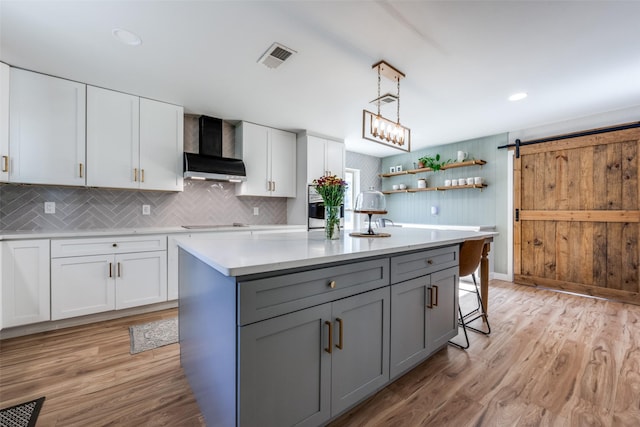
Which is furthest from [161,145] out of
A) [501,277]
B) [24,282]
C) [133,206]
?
[501,277]

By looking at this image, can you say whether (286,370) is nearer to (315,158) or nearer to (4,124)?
(4,124)

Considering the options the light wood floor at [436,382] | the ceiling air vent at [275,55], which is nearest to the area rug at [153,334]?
the light wood floor at [436,382]

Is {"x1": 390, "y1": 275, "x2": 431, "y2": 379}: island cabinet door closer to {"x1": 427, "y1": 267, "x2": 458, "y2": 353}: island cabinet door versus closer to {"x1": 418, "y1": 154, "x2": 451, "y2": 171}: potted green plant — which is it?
{"x1": 427, "y1": 267, "x2": 458, "y2": 353}: island cabinet door

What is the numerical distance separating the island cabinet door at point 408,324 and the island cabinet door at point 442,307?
67mm

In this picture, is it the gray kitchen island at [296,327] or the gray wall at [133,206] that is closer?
the gray kitchen island at [296,327]

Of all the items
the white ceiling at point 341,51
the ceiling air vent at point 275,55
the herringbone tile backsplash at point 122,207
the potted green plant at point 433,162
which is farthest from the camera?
the potted green plant at point 433,162

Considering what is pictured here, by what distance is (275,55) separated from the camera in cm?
230

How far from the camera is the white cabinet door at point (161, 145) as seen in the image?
3.17 metres

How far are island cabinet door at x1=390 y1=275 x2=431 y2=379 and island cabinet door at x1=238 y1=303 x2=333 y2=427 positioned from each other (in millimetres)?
537

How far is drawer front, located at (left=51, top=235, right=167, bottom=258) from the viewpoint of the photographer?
2.52m

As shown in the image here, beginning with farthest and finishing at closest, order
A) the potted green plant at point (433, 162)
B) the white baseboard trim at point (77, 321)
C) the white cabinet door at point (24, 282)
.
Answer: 1. the potted green plant at point (433, 162)
2. the white baseboard trim at point (77, 321)
3. the white cabinet door at point (24, 282)

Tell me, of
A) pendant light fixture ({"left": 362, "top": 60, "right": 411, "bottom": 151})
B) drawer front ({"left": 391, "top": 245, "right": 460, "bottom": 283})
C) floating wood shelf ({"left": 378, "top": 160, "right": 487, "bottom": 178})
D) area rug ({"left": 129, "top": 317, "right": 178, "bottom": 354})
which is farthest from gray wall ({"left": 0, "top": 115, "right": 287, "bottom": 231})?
drawer front ({"left": 391, "top": 245, "right": 460, "bottom": 283})

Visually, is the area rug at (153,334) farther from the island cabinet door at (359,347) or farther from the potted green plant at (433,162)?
the potted green plant at (433,162)

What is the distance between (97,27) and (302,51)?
151cm
